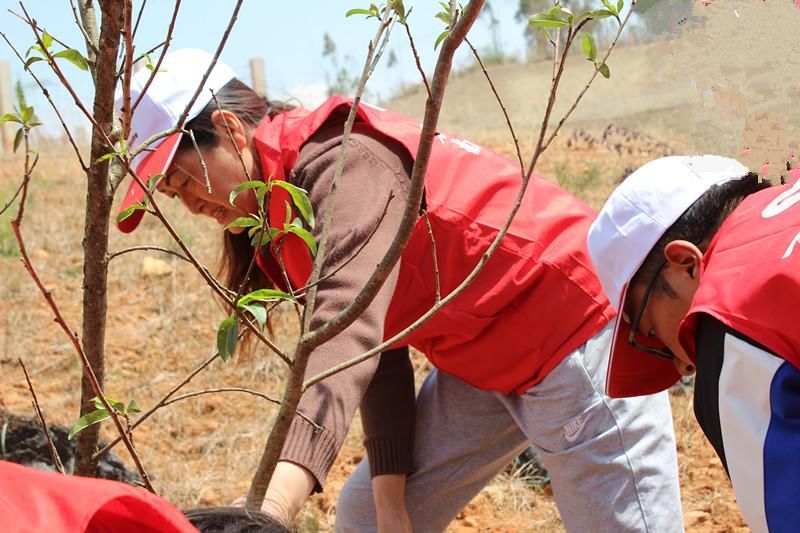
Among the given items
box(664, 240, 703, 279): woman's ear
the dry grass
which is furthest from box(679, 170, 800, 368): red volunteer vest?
the dry grass

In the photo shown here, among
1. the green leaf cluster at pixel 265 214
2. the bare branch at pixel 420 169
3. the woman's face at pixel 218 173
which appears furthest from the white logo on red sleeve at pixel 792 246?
the woman's face at pixel 218 173

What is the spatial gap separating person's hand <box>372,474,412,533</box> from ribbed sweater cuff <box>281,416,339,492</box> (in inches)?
30.4

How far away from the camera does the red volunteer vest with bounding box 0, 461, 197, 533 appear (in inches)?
30.1

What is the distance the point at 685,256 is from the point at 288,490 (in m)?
0.63

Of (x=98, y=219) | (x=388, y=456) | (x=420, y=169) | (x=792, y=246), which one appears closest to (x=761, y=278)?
(x=792, y=246)

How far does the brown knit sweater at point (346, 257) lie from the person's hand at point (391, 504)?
0.55 m

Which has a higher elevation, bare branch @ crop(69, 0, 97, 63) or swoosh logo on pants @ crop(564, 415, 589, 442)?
bare branch @ crop(69, 0, 97, 63)

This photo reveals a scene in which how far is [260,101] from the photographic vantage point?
2021mm

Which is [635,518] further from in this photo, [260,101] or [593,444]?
[260,101]

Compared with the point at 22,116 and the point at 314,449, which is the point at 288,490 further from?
the point at 22,116

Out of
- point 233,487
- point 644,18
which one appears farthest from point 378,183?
point 233,487

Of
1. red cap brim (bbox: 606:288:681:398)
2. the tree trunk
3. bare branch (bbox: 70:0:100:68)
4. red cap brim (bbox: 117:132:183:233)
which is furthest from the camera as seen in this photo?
red cap brim (bbox: 117:132:183:233)

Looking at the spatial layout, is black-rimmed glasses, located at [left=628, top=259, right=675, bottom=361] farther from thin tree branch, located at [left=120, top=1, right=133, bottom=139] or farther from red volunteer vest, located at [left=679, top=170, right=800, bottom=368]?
thin tree branch, located at [left=120, top=1, right=133, bottom=139]

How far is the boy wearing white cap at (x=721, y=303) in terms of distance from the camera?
3.52ft
